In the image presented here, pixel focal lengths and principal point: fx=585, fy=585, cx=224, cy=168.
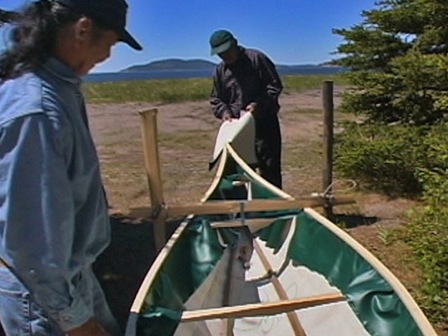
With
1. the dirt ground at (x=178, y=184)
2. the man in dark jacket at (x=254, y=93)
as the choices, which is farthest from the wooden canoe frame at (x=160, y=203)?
the man in dark jacket at (x=254, y=93)

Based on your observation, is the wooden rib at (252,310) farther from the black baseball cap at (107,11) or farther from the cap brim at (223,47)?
the cap brim at (223,47)

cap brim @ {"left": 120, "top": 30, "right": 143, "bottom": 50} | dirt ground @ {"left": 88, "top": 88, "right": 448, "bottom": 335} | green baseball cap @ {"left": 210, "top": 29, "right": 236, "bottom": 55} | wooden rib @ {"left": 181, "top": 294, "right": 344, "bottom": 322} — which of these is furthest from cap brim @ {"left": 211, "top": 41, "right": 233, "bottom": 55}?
cap brim @ {"left": 120, "top": 30, "right": 143, "bottom": 50}

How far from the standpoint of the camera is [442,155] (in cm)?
324

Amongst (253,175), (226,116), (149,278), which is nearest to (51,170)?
(149,278)

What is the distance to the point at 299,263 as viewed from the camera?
3.07 meters

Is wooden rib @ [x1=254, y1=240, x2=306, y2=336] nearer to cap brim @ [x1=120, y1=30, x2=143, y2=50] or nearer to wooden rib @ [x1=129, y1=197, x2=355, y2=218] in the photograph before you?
wooden rib @ [x1=129, y1=197, x2=355, y2=218]

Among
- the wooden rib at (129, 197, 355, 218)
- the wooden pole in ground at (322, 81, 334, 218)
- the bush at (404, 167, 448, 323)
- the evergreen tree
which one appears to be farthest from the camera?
the evergreen tree

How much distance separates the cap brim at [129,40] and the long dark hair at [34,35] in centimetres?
12

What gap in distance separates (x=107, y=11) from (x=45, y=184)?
16.0 inches

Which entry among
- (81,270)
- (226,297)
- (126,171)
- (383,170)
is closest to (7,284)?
(81,270)

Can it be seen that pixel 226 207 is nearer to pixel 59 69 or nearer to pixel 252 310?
pixel 252 310

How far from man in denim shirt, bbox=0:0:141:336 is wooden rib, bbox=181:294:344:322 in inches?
31.8

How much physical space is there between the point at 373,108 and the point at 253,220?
4708 millimetres

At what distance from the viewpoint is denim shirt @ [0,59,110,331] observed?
3.73 ft
